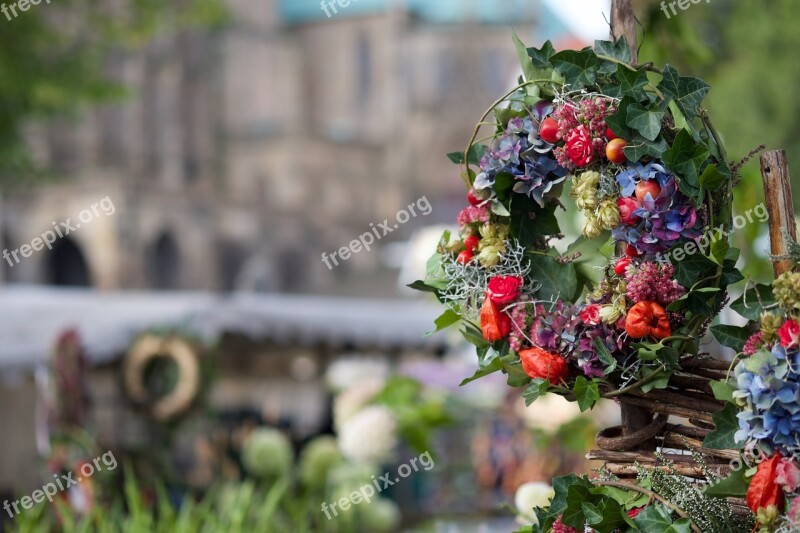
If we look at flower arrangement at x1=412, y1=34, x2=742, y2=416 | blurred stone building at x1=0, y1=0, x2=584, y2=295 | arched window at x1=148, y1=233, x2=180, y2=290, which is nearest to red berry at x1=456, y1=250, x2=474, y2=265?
flower arrangement at x1=412, y1=34, x2=742, y2=416

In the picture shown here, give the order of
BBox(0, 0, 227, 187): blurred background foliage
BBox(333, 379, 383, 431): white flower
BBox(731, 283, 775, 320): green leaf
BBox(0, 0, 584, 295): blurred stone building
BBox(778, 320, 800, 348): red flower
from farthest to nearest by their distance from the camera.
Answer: BBox(0, 0, 584, 295): blurred stone building < BBox(0, 0, 227, 187): blurred background foliage < BBox(333, 379, 383, 431): white flower < BBox(731, 283, 775, 320): green leaf < BBox(778, 320, 800, 348): red flower

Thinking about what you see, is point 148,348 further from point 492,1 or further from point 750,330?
point 492,1

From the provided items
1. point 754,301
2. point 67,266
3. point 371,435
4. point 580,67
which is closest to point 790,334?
point 754,301

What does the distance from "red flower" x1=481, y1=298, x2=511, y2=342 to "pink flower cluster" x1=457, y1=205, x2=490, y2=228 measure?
0.16 metres

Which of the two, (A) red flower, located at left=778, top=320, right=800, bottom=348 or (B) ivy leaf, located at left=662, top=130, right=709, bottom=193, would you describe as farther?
(B) ivy leaf, located at left=662, top=130, right=709, bottom=193

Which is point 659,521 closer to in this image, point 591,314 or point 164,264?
point 591,314

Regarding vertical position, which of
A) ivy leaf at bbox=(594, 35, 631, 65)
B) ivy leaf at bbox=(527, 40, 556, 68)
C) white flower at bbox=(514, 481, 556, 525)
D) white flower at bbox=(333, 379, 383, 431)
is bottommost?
white flower at bbox=(514, 481, 556, 525)

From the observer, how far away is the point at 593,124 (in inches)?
69.4

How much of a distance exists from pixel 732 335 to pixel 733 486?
0.23 metres

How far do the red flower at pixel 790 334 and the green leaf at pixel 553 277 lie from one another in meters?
0.42

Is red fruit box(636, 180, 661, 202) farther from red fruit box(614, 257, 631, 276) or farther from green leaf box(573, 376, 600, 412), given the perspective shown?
green leaf box(573, 376, 600, 412)

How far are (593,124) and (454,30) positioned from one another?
38378 mm

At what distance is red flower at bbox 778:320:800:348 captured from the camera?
4.84ft

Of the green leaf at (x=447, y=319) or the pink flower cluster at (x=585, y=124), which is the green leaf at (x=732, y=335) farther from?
the green leaf at (x=447, y=319)
